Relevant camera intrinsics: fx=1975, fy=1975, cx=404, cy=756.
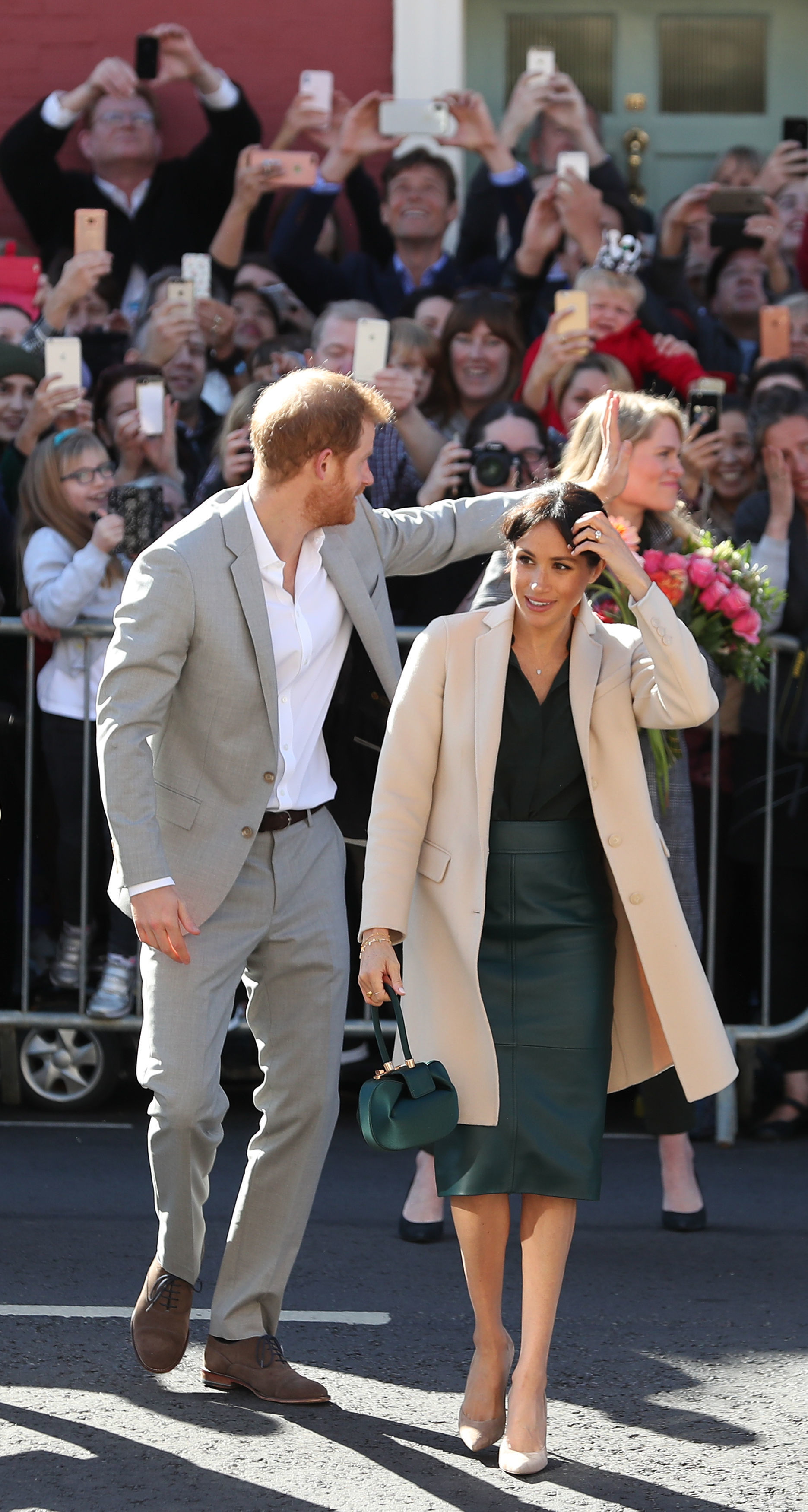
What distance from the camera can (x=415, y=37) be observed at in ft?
35.7

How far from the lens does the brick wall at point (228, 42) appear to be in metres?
11.0

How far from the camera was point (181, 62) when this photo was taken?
1000cm

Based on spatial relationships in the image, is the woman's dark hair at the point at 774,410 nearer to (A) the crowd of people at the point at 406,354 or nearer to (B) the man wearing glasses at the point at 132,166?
(A) the crowd of people at the point at 406,354

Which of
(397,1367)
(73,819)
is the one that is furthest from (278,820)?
(73,819)

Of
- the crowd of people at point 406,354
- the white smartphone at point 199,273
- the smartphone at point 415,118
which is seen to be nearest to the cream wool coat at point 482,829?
the crowd of people at point 406,354

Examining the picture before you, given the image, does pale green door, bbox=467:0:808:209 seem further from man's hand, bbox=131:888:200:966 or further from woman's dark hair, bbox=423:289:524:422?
man's hand, bbox=131:888:200:966

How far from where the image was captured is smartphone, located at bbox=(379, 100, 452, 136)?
29.5 ft

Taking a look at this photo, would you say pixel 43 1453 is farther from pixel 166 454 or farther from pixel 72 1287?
pixel 166 454

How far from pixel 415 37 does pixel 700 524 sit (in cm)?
478

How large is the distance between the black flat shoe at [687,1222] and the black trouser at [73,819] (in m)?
2.20

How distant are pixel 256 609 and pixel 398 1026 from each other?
0.95m

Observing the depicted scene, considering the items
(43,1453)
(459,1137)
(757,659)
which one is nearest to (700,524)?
(757,659)

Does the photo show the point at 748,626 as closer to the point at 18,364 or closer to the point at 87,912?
the point at 87,912

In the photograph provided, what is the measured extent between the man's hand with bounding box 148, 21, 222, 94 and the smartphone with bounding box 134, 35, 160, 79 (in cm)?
3
